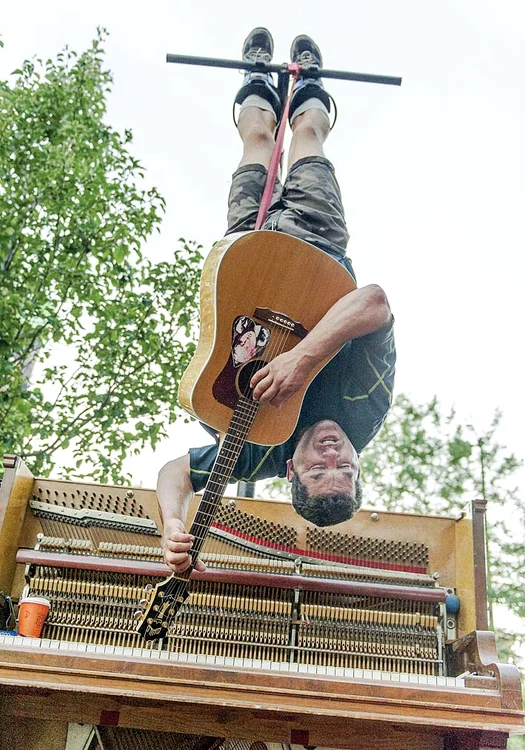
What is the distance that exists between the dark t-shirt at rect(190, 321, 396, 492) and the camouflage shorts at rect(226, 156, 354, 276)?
508mm

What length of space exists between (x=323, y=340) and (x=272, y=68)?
1.73 m

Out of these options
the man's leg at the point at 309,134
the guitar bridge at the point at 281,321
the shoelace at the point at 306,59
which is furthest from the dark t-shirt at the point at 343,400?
the shoelace at the point at 306,59

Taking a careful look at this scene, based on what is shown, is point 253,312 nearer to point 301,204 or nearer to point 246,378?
point 246,378

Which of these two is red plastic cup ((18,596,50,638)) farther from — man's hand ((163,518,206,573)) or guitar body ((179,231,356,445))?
guitar body ((179,231,356,445))

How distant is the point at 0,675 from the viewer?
246cm

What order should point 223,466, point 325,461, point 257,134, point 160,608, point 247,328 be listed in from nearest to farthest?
point 160,608
point 223,466
point 247,328
point 325,461
point 257,134

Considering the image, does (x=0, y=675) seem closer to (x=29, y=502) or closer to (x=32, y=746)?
(x=32, y=746)

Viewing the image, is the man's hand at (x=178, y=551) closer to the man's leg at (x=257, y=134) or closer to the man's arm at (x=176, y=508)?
the man's arm at (x=176, y=508)

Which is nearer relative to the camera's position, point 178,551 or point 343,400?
point 178,551

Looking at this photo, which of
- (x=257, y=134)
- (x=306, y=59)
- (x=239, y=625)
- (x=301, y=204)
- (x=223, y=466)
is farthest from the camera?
(x=306, y=59)

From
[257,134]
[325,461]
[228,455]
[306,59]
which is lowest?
[228,455]

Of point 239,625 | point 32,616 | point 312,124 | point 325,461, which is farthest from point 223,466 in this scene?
point 312,124

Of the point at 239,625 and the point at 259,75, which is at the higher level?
the point at 259,75

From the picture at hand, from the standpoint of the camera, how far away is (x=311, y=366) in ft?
9.82
